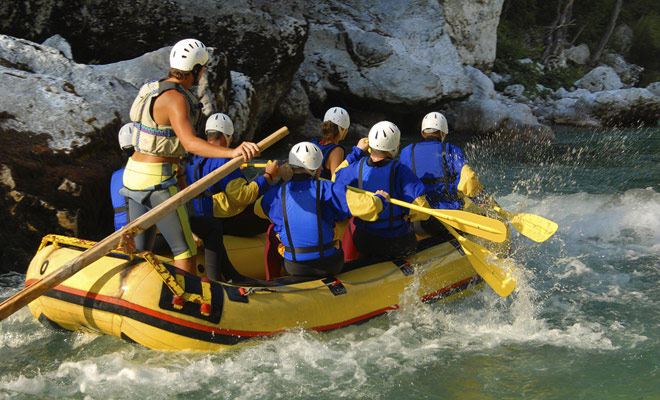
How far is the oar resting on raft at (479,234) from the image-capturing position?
4.51m

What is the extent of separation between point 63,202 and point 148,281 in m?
2.55

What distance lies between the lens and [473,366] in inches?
161

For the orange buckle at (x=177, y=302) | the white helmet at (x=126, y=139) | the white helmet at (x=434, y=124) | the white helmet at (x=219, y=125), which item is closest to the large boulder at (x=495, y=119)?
the white helmet at (x=434, y=124)

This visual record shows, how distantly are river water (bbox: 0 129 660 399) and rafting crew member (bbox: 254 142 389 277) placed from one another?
1.97ft

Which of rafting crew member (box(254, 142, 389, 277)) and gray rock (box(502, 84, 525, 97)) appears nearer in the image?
rafting crew member (box(254, 142, 389, 277))

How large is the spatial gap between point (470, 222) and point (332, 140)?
193 cm

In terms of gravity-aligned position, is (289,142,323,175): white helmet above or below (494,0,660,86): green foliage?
below

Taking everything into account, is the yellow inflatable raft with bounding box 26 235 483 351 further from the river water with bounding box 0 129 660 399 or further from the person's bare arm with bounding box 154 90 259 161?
the person's bare arm with bounding box 154 90 259 161

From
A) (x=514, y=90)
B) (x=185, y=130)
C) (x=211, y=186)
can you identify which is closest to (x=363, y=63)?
(x=514, y=90)

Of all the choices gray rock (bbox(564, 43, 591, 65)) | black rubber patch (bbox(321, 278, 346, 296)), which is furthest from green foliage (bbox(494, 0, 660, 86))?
black rubber patch (bbox(321, 278, 346, 296))

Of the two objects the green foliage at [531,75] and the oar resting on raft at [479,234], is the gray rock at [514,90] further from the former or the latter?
the oar resting on raft at [479,234]

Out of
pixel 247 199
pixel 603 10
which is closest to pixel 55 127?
pixel 247 199

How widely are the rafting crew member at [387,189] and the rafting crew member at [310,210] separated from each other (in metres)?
0.34

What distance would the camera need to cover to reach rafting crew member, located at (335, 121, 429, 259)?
4.73m
